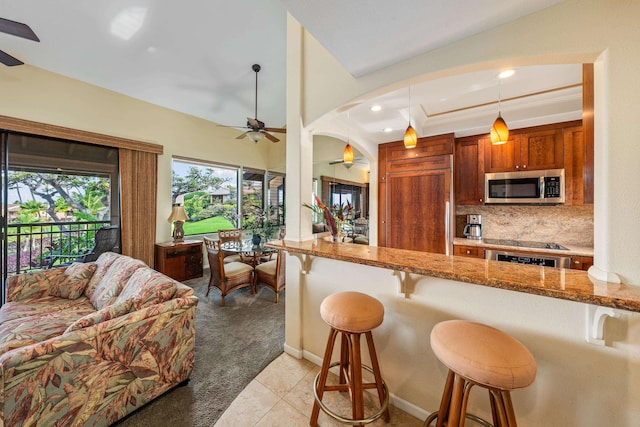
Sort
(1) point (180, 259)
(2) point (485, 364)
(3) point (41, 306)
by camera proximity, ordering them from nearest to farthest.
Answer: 1. (2) point (485, 364)
2. (3) point (41, 306)
3. (1) point (180, 259)

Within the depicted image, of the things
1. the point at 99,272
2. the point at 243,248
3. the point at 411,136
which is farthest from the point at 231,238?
the point at 411,136

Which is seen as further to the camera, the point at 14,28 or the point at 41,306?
the point at 41,306

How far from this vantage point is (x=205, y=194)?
4.83 metres

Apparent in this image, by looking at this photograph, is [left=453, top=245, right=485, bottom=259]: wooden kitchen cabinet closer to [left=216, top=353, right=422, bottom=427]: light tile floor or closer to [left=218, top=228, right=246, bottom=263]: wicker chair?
[left=216, top=353, right=422, bottom=427]: light tile floor

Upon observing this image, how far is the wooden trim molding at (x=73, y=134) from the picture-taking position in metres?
2.75

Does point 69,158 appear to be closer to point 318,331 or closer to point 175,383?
point 175,383

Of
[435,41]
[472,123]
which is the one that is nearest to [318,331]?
[435,41]

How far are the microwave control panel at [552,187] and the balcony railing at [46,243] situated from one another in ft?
20.2

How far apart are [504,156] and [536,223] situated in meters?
1.03

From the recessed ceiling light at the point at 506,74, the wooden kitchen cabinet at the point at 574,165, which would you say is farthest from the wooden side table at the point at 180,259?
the wooden kitchen cabinet at the point at 574,165

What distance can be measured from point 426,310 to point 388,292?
0.26 m

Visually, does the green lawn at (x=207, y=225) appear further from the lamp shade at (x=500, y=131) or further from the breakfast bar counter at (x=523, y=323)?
the lamp shade at (x=500, y=131)

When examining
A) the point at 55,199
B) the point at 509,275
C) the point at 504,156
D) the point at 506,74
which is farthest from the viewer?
the point at 55,199

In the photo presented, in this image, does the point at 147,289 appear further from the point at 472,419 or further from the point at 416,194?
the point at 416,194
